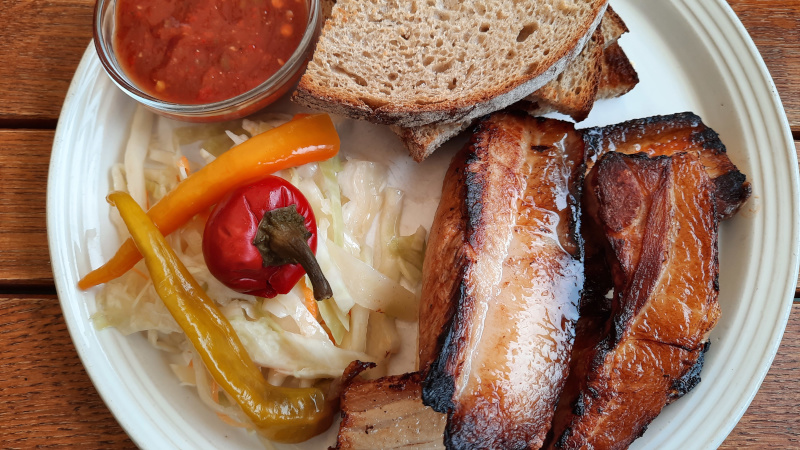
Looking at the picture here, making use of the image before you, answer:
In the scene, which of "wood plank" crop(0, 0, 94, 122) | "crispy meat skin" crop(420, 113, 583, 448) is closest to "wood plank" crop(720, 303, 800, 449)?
"crispy meat skin" crop(420, 113, 583, 448)

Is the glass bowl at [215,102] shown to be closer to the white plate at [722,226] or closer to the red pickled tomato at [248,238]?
the white plate at [722,226]

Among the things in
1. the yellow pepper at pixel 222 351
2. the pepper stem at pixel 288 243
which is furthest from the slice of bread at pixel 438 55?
the yellow pepper at pixel 222 351

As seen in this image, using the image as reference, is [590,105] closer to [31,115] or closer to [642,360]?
[642,360]

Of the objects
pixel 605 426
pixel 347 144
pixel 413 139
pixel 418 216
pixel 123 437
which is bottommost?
pixel 123 437

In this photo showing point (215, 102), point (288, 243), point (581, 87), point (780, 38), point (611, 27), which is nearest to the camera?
point (288, 243)

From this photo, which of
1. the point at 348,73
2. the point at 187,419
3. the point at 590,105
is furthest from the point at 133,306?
the point at 590,105

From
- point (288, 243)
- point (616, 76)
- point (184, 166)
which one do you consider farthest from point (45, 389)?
point (616, 76)

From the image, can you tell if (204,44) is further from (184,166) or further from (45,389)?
(45,389)
